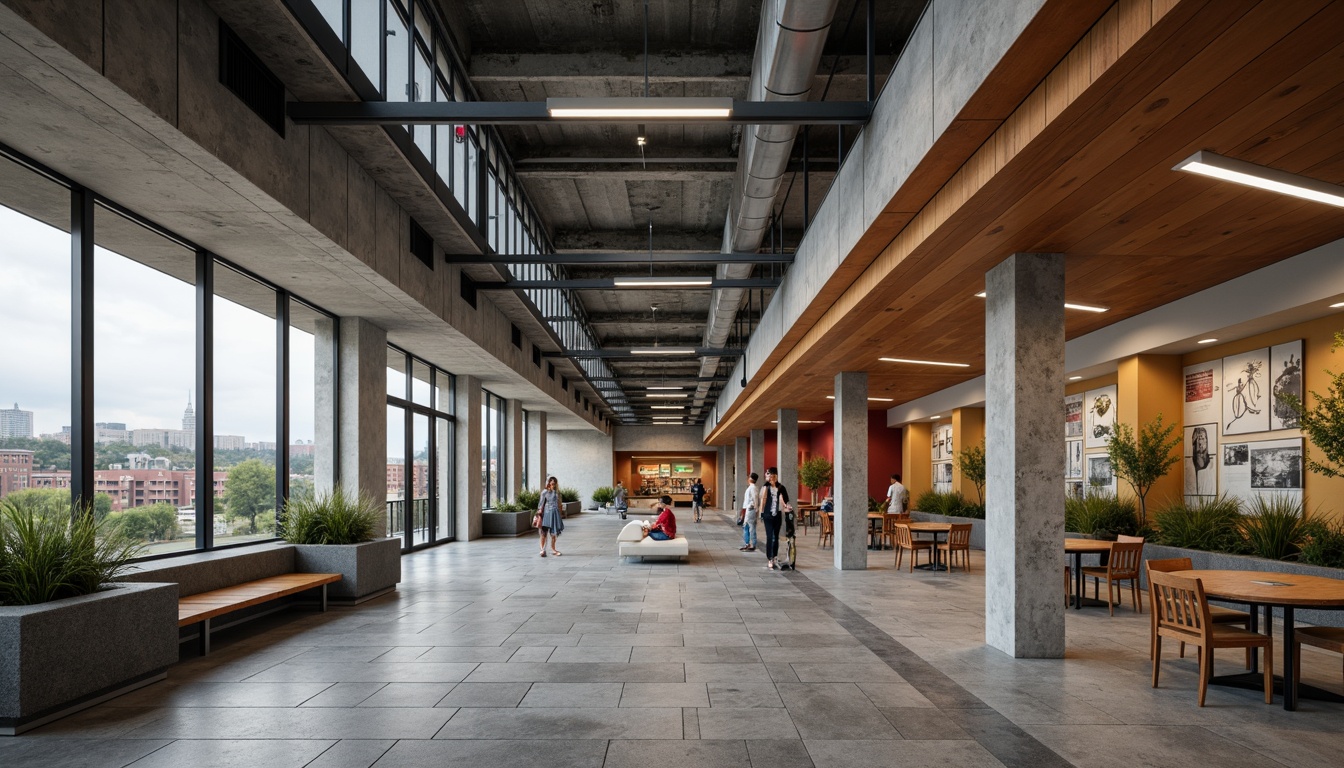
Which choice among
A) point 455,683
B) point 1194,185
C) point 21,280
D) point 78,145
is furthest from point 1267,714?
point 21,280

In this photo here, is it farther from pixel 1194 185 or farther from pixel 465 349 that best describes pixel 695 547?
pixel 1194 185

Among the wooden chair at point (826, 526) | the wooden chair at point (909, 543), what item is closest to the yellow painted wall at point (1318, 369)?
the wooden chair at point (909, 543)

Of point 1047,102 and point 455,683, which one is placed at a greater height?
point 1047,102

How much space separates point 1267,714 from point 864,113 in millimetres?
4953

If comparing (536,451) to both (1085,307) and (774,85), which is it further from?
(774,85)

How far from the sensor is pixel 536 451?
2945cm

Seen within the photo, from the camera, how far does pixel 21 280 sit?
5.98 metres

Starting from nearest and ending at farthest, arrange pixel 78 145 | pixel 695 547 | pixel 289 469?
pixel 78 145 < pixel 289 469 < pixel 695 547

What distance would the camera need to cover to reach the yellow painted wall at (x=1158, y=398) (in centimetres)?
1134

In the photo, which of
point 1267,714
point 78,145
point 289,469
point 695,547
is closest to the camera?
point 1267,714

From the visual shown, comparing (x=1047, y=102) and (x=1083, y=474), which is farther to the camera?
(x=1083, y=474)

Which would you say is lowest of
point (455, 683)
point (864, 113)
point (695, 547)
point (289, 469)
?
point (695, 547)

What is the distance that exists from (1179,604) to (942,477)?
18378 mm

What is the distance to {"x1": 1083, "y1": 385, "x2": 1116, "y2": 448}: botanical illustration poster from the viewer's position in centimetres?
1347
